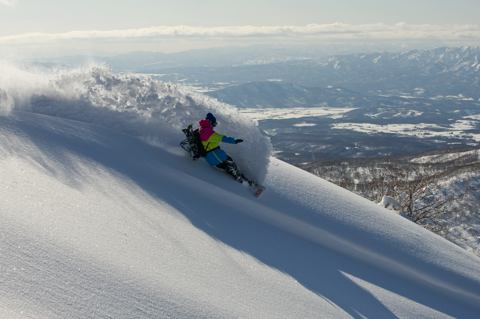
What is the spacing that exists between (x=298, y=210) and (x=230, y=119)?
3.40 m

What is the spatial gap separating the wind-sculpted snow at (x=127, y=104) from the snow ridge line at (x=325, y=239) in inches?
69.5

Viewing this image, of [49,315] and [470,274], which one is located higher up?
[49,315]

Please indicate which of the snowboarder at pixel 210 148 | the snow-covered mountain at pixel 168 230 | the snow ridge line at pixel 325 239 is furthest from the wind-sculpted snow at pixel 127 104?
the snow ridge line at pixel 325 239

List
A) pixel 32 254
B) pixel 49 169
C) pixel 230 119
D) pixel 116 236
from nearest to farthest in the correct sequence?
pixel 32 254 < pixel 116 236 < pixel 49 169 < pixel 230 119

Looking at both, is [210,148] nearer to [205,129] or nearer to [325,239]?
[205,129]

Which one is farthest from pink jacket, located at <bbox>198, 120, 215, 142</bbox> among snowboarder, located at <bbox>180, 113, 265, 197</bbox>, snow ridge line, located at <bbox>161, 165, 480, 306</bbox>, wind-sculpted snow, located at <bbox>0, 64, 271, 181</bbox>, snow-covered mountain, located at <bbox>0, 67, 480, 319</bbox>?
snow ridge line, located at <bbox>161, 165, 480, 306</bbox>

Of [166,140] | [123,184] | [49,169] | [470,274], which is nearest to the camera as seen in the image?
[49,169]

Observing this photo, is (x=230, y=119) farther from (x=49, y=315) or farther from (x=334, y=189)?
(x=49, y=315)

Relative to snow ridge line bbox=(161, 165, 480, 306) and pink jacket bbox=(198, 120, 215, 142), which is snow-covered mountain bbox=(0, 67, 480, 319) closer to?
snow ridge line bbox=(161, 165, 480, 306)

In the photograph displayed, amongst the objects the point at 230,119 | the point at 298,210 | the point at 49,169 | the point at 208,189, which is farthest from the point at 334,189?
the point at 49,169

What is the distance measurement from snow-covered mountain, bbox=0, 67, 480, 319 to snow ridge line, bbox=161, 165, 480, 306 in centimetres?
4

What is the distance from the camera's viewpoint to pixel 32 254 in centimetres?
421

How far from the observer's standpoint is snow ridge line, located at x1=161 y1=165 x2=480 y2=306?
911 centimetres

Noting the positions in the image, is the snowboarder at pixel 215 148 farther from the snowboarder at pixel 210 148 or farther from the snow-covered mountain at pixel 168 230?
the snow-covered mountain at pixel 168 230
